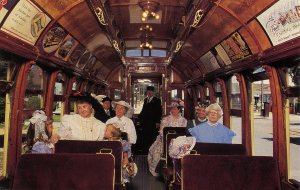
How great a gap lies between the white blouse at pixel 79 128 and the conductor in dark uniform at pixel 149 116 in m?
5.99

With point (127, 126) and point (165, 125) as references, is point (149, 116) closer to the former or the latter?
point (165, 125)

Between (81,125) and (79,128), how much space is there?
55 mm

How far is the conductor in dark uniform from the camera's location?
11016 mm

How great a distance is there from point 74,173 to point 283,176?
3124mm

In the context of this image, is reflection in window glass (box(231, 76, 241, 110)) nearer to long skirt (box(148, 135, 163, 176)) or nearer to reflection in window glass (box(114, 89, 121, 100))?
long skirt (box(148, 135, 163, 176))

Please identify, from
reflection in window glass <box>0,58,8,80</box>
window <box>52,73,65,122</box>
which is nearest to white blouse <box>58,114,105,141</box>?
reflection in window glass <box>0,58,8,80</box>

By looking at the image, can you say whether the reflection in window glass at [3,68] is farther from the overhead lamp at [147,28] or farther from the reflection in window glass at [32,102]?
the overhead lamp at [147,28]

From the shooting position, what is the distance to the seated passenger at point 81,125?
4.46m

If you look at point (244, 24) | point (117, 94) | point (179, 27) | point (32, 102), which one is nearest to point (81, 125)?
point (32, 102)

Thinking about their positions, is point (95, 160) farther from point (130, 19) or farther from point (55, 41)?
point (130, 19)

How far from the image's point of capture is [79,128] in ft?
14.9

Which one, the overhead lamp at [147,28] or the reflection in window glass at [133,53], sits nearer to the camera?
the overhead lamp at [147,28]

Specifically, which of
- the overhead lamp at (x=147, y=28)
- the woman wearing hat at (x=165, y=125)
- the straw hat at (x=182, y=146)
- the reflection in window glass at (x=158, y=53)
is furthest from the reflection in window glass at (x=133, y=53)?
the straw hat at (x=182, y=146)

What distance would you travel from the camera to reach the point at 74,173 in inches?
124
